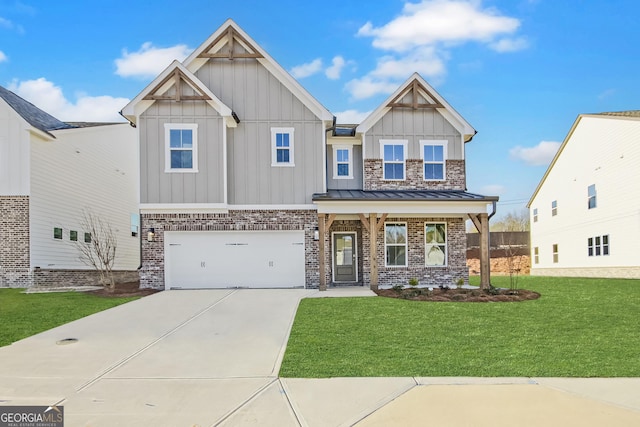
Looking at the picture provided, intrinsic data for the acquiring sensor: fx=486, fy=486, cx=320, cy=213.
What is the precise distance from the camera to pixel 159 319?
10961 mm

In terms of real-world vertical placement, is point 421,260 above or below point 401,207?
below

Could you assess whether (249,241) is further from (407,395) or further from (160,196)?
(407,395)

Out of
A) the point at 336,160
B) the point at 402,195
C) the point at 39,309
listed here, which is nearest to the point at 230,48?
the point at 336,160

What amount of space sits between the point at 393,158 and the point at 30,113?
47.5 ft

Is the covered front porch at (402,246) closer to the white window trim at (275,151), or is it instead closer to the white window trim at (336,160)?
the white window trim at (336,160)

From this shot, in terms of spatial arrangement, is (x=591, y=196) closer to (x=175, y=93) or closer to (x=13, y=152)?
(x=175, y=93)

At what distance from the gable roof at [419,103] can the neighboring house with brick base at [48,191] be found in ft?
39.8

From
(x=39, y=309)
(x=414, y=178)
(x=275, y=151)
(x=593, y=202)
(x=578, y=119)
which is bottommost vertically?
(x=39, y=309)

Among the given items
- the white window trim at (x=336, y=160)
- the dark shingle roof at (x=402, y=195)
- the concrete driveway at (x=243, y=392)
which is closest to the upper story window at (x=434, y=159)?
the dark shingle roof at (x=402, y=195)

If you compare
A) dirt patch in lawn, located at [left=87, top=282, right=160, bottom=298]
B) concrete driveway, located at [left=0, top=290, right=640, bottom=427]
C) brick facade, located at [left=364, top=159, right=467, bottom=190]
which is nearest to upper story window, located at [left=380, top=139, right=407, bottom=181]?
brick facade, located at [left=364, top=159, right=467, bottom=190]

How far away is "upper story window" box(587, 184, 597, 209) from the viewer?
80.0ft

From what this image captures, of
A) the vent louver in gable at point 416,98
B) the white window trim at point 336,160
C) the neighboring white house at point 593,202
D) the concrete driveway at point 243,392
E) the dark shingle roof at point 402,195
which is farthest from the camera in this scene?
the neighboring white house at point 593,202

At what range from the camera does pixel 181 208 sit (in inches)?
643

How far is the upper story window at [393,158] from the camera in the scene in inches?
708
